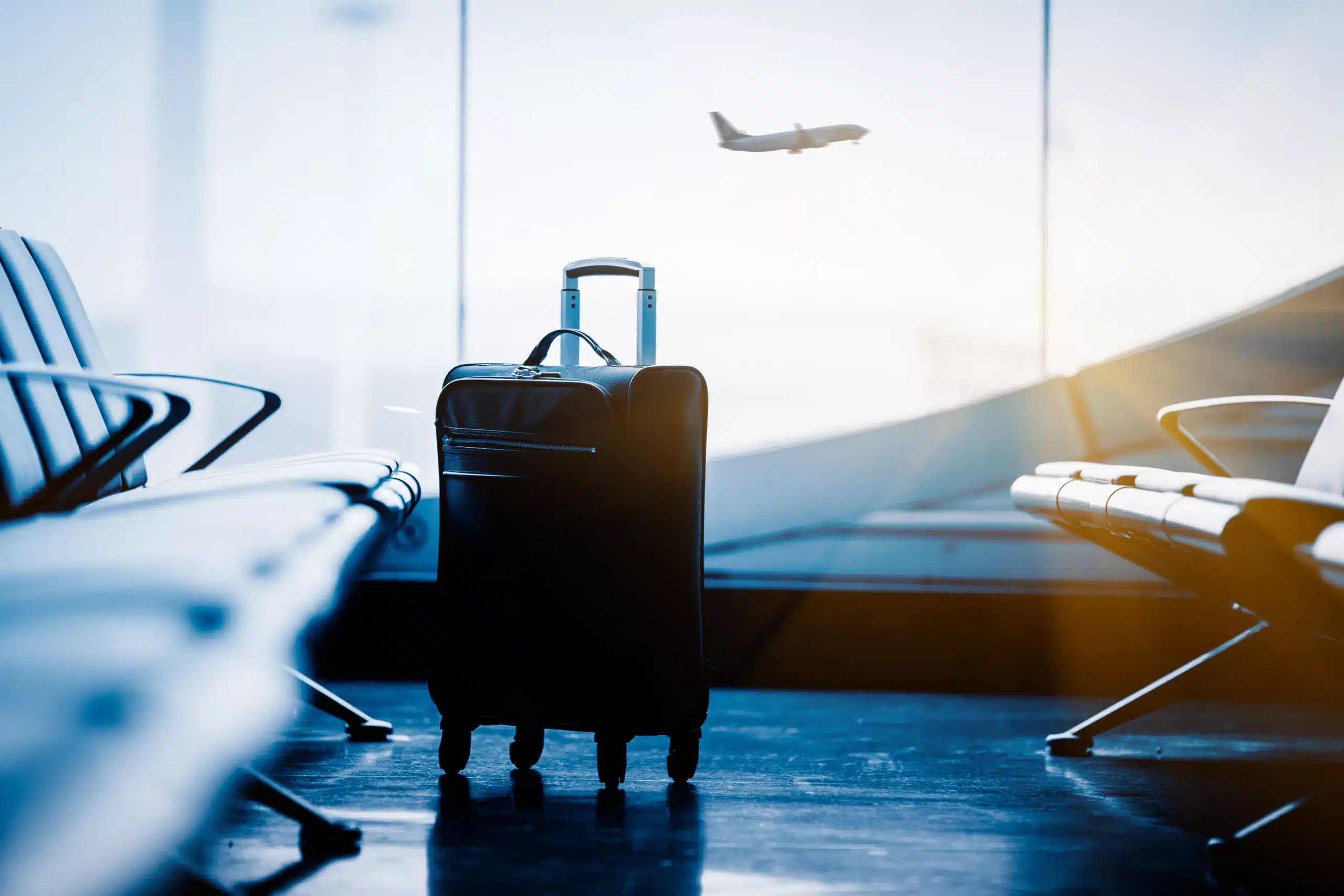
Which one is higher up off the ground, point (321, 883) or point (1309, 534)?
point (1309, 534)

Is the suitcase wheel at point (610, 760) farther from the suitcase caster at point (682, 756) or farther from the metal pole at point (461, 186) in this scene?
the metal pole at point (461, 186)

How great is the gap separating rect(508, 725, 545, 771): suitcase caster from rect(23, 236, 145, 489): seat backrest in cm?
73

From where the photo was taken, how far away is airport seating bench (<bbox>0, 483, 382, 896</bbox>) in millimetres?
368

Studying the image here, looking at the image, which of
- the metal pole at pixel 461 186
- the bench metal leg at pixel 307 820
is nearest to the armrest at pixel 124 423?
the bench metal leg at pixel 307 820

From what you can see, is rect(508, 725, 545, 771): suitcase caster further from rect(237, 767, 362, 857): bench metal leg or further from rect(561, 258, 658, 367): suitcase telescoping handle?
rect(561, 258, 658, 367): suitcase telescoping handle

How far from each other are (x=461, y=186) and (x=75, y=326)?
151 centimetres

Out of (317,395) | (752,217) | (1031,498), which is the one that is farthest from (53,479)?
(752,217)

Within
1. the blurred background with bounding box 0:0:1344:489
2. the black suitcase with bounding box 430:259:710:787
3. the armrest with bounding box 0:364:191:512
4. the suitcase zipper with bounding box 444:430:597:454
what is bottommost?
the black suitcase with bounding box 430:259:710:787

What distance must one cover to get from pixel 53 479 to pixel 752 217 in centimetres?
210

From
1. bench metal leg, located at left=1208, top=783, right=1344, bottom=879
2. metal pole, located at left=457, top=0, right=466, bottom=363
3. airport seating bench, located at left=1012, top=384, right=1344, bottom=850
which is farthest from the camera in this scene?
metal pole, located at left=457, top=0, right=466, bottom=363

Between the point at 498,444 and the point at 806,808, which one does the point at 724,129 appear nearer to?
the point at 498,444

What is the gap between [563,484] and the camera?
5.46 feet

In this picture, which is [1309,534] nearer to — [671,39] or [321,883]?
[321,883]

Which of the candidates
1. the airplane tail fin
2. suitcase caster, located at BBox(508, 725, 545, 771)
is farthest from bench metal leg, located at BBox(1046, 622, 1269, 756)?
the airplane tail fin
